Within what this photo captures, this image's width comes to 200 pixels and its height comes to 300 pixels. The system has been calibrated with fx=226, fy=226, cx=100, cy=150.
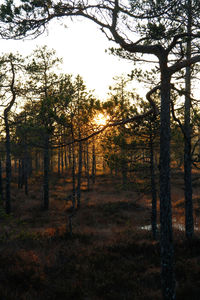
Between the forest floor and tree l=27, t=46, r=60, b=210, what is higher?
tree l=27, t=46, r=60, b=210

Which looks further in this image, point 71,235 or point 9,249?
point 71,235

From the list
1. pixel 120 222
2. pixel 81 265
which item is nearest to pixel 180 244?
pixel 81 265

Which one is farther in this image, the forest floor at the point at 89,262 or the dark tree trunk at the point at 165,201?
the forest floor at the point at 89,262

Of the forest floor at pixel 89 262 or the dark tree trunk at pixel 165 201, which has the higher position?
the dark tree trunk at pixel 165 201

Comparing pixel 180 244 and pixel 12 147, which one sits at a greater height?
pixel 12 147

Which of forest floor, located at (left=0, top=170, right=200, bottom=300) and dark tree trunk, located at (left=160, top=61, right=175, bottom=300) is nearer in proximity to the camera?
dark tree trunk, located at (left=160, top=61, right=175, bottom=300)

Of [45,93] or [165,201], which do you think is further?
[45,93]

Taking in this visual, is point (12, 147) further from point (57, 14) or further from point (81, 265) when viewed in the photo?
point (57, 14)

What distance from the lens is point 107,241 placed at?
463 inches

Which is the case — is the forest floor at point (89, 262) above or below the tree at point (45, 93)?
below

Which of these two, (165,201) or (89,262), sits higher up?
(165,201)

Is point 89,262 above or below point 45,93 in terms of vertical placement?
below

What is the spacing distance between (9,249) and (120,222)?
905 centimetres

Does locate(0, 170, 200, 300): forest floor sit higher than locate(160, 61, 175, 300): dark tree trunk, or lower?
lower
